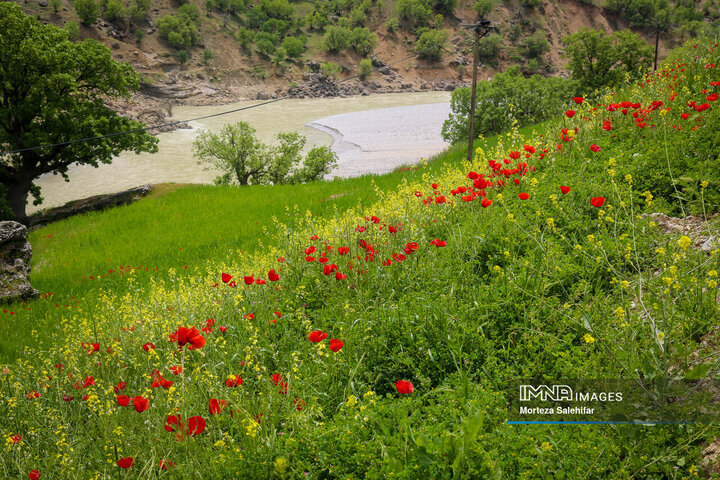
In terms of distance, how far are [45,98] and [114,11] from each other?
80.0 m

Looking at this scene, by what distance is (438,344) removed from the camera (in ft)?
10.2

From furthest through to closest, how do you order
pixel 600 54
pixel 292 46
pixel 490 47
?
1. pixel 490 47
2. pixel 292 46
3. pixel 600 54

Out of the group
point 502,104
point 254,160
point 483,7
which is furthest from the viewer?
point 483,7

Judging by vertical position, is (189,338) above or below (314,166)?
above

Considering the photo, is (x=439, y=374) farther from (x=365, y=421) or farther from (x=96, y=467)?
(x=96, y=467)

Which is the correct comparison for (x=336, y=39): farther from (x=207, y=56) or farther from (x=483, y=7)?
(x=483, y=7)

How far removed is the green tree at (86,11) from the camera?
242 ft

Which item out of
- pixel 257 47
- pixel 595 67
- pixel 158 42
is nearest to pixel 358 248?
pixel 595 67

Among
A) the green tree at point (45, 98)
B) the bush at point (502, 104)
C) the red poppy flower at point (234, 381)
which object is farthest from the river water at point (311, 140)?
the red poppy flower at point (234, 381)

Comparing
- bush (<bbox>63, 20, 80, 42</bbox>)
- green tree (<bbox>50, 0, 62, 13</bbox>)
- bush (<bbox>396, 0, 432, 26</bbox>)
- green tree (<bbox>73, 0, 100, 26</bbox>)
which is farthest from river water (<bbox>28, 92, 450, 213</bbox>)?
bush (<bbox>396, 0, 432, 26</bbox>)

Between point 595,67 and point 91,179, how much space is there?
4308cm

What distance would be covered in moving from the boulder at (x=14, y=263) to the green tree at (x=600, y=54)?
37.1 metres

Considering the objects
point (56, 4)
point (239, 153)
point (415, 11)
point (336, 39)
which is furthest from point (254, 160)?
point (415, 11)

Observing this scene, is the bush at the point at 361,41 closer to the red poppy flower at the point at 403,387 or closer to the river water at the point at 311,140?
the river water at the point at 311,140
